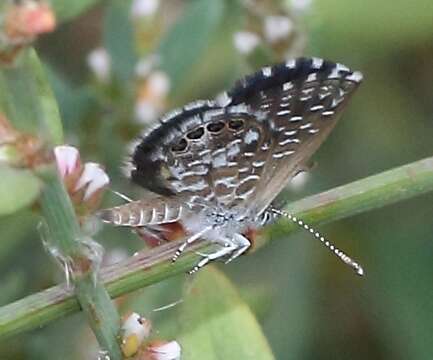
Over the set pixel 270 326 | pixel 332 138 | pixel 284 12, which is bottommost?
pixel 270 326

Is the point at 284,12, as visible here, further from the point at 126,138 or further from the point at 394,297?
the point at 394,297

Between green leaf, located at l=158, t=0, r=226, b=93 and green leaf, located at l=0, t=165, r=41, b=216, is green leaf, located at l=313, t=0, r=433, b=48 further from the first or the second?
green leaf, located at l=0, t=165, r=41, b=216

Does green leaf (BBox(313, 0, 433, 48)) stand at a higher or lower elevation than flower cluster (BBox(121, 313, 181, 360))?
higher

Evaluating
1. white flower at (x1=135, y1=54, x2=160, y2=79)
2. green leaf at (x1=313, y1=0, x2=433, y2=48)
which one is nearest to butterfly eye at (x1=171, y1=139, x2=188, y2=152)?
white flower at (x1=135, y1=54, x2=160, y2=79)

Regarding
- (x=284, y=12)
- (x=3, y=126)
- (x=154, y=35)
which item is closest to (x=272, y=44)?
(x=284, y=12)

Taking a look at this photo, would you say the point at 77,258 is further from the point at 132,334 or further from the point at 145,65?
the point at 145,65

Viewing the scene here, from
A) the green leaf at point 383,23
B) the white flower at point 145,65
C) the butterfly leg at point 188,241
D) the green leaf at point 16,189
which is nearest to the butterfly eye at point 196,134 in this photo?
the butterfly leg at point 188,241

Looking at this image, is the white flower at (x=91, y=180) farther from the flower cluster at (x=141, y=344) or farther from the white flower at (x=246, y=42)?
the white flower at (x=246, y=42)

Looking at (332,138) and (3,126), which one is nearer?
(3,126)
